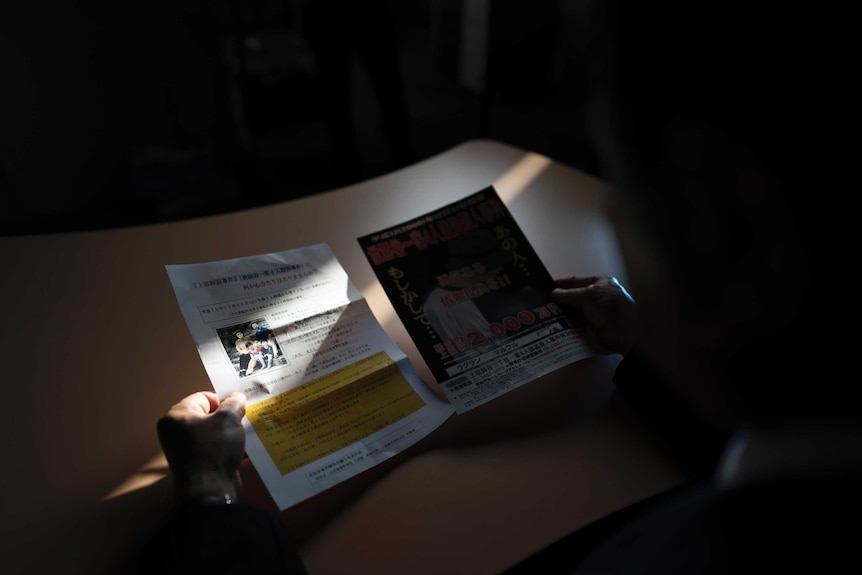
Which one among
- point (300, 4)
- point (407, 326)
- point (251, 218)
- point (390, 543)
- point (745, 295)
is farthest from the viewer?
point (300, 4)

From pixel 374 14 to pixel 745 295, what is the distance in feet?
5.78

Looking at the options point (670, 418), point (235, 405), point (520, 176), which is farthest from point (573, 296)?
point (235, 405)

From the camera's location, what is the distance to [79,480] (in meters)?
0.62

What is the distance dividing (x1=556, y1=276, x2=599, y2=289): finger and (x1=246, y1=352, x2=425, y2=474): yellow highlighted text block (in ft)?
0.89

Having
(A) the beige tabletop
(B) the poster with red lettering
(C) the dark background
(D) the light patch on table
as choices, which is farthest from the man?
(C) the dark background

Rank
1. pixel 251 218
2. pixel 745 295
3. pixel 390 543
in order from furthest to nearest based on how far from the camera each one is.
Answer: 1. pixel 251 218
2. pixel 390 543
3. pixel 745 295

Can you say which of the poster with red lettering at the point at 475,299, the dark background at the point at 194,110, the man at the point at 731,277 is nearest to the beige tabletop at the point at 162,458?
the poster with red lettering at the point at 475,299

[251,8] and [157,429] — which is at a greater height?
[251,8]

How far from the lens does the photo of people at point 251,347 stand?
717 mm

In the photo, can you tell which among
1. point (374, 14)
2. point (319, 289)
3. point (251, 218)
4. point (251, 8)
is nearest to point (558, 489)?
point (319, 289)

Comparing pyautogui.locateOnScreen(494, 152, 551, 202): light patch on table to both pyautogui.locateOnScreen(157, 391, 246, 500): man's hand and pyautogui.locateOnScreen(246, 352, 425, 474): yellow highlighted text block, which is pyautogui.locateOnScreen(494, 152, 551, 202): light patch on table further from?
pyautogui.locateOnScreen(157, 391, 246, 500): man's hand

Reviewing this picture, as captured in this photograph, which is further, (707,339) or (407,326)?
(407,326)

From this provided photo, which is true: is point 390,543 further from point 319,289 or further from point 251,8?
point 251,8

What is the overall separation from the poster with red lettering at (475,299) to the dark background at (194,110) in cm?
111
